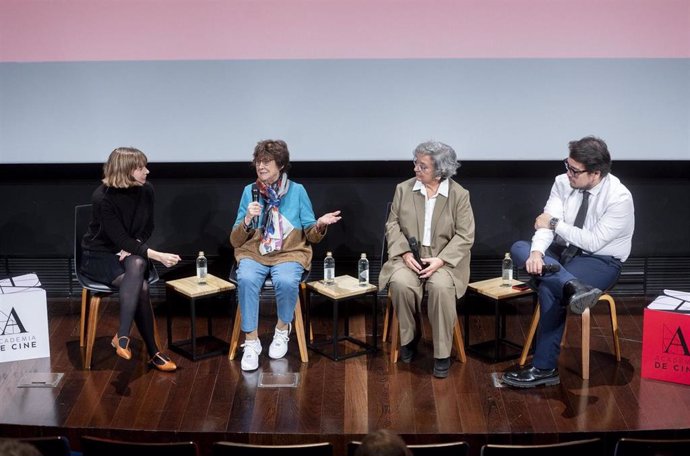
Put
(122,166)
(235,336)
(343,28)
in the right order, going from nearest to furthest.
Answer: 1. (122,166)
2. (235,336)
3. (343,28)

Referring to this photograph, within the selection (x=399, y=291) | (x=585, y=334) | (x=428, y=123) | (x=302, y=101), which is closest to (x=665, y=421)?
(x=585, y=334)

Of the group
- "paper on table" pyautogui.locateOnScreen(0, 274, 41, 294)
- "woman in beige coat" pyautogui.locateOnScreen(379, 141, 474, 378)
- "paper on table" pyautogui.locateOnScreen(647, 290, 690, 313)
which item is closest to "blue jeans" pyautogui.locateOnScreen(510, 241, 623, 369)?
"paper on table" pyautogui.locateOnScreen(647, 290, 690, 313)

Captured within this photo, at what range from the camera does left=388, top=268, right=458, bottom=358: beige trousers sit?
4.32 m

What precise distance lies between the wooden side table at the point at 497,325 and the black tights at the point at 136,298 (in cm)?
158

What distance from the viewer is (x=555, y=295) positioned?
4.19 meters

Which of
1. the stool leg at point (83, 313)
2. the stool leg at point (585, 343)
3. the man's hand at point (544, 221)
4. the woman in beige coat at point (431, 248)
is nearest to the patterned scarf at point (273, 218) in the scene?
the woman in beige coat at point (431, 248)

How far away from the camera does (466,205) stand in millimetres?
4504

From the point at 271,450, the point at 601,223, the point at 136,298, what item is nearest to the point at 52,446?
the point at 271,450

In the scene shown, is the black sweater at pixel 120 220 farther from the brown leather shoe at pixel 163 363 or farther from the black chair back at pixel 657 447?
the black chair back at pixel 657 447

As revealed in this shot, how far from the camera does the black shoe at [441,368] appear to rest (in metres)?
4.33

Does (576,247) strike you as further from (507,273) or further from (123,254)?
(123,254)

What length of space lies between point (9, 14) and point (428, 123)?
2.43m

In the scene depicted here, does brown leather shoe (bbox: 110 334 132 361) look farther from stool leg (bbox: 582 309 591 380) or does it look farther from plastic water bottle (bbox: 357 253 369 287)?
stool leg (bbox: 582 309 591 380)

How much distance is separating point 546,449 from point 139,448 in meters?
1.24
